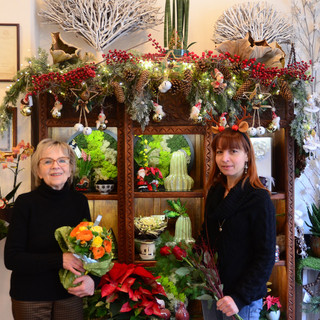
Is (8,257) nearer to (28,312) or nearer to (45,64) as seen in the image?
(28,312)

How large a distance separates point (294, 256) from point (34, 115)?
218 centimetres

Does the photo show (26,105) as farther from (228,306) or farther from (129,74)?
(228,306)

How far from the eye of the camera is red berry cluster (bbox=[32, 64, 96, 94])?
249cm

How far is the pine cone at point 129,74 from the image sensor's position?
8.24 ft

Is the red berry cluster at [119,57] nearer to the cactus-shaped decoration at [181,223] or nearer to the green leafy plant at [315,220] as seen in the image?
the cactus-shaped decoration at [181,223]

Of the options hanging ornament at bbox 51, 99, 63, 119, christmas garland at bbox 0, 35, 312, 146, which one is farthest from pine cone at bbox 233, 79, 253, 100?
hanging ornament at bbox 51, 99, 63, 119

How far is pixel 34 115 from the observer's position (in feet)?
9.63

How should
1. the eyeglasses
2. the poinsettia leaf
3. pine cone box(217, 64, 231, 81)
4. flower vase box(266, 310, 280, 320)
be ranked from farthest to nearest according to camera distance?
flower vase box(266, 310, 280, 320) → pine cone box(217, 64, 231, 81) → the eyeglasses → the poinsettia leaf

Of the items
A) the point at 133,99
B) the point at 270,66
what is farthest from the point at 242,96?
the point at 133,99

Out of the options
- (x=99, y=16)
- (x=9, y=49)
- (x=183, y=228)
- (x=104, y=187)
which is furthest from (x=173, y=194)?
(x=9, y=49)

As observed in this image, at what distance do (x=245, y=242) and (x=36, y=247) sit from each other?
1.01m

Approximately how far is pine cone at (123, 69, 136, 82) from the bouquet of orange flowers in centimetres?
107

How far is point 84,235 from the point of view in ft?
5.76

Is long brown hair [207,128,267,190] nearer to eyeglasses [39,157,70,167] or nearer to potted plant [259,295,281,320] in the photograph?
eyeglasses [39,157,70,167]
